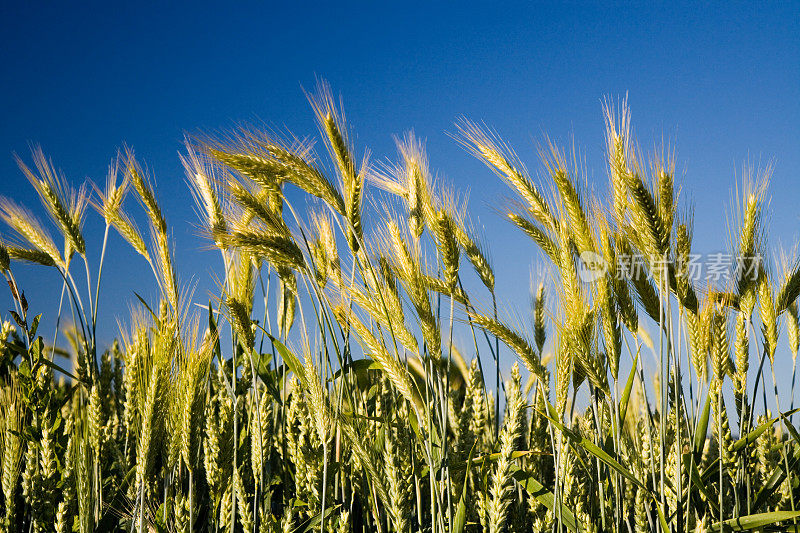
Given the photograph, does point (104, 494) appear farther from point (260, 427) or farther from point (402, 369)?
point (402, 369)

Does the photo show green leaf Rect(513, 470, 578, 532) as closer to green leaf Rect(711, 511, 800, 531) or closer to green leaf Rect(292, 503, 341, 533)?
green leaf Rect(711, 511, 800, 531)

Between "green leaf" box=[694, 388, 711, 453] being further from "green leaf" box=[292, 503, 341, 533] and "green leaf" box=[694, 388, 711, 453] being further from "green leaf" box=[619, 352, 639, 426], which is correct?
"green leaf" box=[292, 503, 341, 533]

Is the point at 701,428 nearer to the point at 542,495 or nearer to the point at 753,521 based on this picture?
the point at 753,521

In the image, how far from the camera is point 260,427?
6.47ft

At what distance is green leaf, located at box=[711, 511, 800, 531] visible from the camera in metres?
1.76

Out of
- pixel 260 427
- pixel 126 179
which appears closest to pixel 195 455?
pixel 260 427

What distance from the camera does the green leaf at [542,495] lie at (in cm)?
184

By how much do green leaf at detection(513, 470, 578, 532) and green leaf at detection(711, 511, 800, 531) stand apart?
1.36 feet

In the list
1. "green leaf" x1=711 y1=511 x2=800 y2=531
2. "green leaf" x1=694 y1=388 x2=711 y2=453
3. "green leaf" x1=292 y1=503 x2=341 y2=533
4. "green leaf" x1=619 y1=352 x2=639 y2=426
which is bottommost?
"green leaf" x1=711 y1=511 x2=800 y2=531

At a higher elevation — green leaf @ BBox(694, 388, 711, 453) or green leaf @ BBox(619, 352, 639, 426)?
green leaf @ BBox(619, 352, 639, 426)

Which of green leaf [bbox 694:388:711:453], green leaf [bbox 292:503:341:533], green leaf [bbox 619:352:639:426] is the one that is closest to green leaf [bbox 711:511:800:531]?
green leaf [bbox 694:388:711:453]

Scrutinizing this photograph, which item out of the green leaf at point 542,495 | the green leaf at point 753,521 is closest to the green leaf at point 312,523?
the green leaf at point 542,495

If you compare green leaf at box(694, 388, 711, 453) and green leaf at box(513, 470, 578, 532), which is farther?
green leaf at box(694, 388, 711, 453)

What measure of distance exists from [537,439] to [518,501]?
10.0 inches
